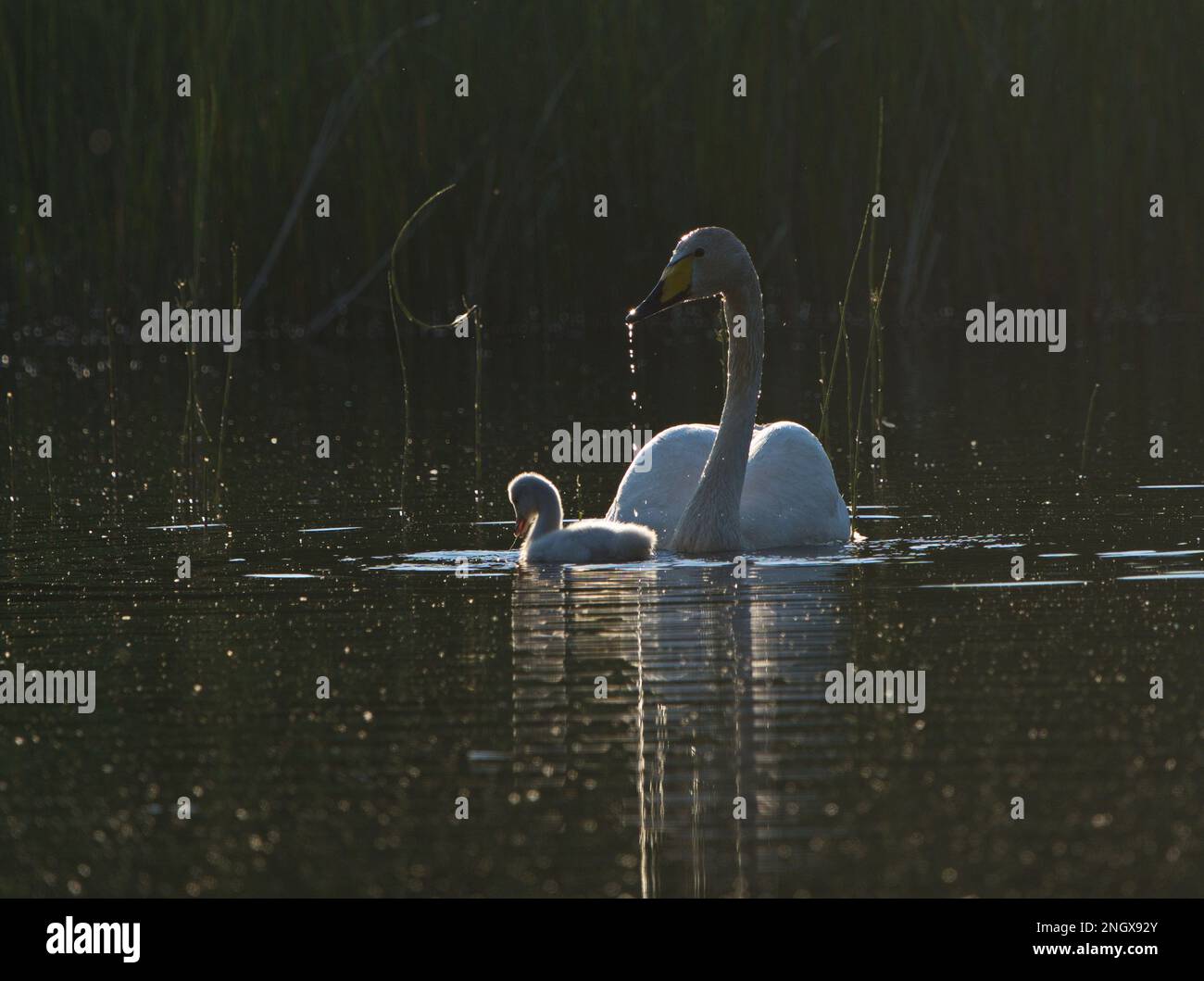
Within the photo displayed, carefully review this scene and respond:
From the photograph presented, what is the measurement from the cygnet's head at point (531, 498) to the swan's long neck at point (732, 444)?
25.1 inches

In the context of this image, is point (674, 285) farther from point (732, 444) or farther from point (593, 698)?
point (593, 698)

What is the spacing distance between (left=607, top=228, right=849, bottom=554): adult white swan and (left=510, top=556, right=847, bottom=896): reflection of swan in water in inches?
26.6

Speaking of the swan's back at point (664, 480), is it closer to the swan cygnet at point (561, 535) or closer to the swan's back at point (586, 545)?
Result: the swan cygnet at point (561, 535)

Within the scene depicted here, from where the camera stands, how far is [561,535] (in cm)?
1045

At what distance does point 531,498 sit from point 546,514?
142 millimetres

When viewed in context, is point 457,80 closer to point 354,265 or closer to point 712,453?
point 354,265

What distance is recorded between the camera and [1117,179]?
69.8 feet

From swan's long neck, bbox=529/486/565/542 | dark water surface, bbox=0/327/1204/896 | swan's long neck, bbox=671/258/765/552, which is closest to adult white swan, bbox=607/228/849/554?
swan's long neck, bbox=671/258/765/552

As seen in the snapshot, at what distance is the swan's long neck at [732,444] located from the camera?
10.8m

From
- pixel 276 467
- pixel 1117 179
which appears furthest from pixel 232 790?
pixel 1117 179

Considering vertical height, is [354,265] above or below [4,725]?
above

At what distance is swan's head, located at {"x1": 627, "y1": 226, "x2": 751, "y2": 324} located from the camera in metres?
11.5

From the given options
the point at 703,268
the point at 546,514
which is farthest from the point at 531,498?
the point at 703,268

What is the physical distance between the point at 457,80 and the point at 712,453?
9.04m
